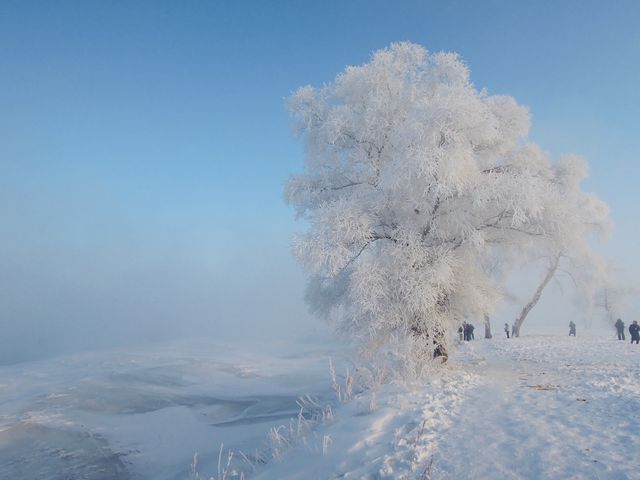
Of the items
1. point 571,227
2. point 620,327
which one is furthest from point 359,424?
point 620,327

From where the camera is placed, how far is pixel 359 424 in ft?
23.2

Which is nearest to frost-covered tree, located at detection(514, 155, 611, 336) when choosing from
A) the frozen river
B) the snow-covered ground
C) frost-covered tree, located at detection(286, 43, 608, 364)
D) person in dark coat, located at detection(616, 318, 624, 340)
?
frost-covered tree, located at detection(286, 43, 608, 364)

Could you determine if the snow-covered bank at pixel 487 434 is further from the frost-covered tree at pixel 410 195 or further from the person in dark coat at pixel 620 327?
the person in dark coat at pixel 620 327

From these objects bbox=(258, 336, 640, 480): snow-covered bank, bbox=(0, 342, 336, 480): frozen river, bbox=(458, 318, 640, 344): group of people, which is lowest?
bbox=(0, 342, 336, 480): frozen river

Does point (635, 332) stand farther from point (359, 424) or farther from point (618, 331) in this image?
point (359, 424)

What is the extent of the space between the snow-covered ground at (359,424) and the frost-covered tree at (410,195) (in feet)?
8.04

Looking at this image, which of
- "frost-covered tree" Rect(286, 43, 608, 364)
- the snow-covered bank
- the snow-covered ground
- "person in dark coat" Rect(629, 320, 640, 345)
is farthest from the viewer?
"person in dark coat" Rect(629, 320, 640, 345)

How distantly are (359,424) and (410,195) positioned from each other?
729 centimetres

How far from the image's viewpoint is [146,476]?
29.1ft

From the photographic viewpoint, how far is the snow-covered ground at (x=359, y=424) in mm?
5367

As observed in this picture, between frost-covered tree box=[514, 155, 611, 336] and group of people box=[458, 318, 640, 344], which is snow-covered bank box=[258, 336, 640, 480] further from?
group of people box=[458, 318, 640, 344]

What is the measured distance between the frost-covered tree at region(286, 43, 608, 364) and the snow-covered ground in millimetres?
2451

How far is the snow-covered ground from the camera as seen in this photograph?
5.37m

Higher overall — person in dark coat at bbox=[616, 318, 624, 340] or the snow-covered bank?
person in dark coat at bbox=[616, 318, 624, 340]
